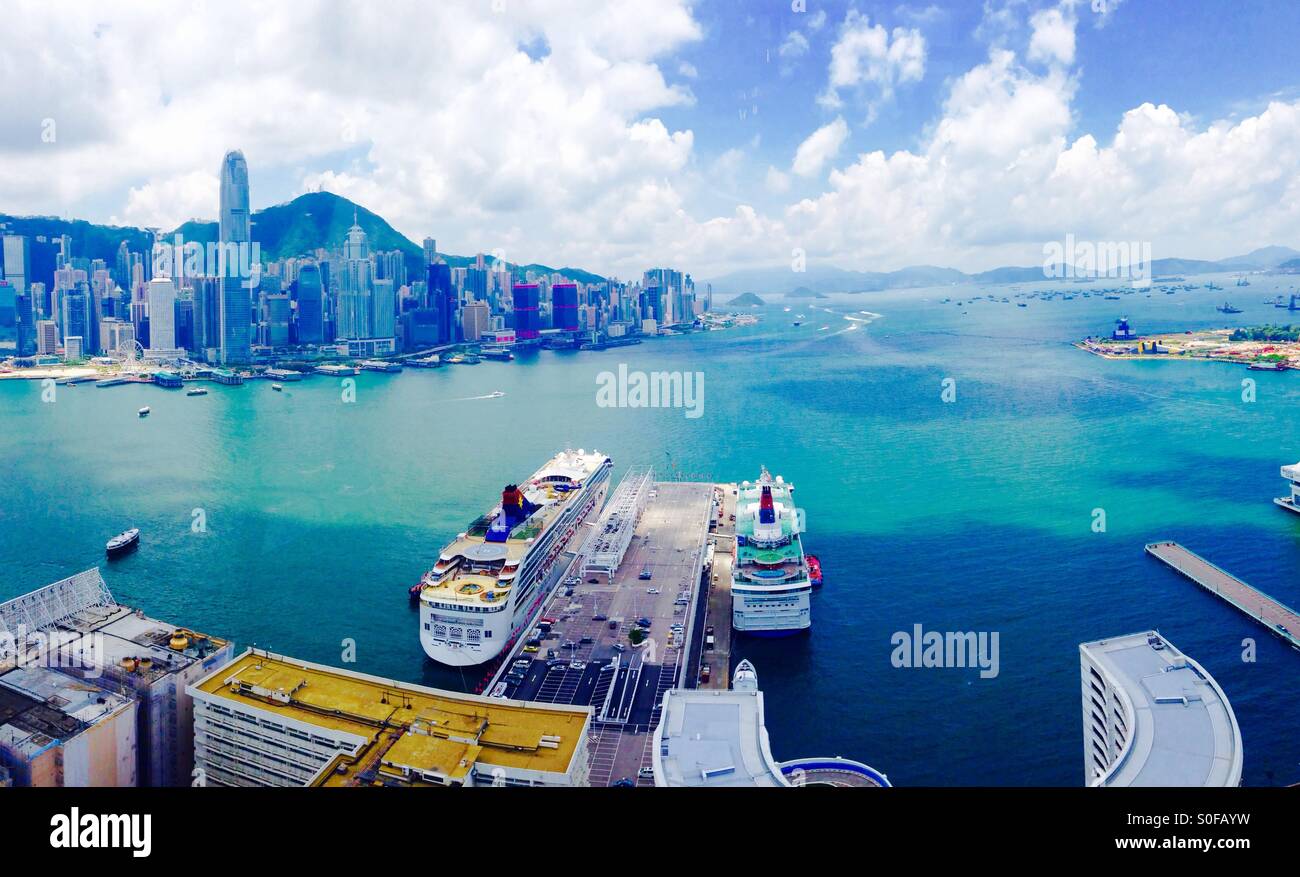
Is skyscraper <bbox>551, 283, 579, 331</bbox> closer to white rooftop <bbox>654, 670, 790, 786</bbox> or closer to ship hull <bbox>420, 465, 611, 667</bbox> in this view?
ship hull <bbox>420, 465, 611, 667</bbox>

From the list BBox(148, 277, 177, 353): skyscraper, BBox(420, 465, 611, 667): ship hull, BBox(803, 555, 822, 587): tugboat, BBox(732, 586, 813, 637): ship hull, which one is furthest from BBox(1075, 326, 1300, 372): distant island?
BBox(148, 277, 177, 353): skyscraper

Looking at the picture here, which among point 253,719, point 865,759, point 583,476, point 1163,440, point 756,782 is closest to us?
point 756,782

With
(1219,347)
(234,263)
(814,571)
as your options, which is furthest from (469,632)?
(234,263)

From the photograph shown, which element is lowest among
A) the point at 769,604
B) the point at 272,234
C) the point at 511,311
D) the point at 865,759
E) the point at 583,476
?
the point at 865,759

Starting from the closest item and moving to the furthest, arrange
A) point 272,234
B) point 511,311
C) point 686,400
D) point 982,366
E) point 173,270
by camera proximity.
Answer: point 686,400 < point 982,366 < point 173,270 < point 511,311 < point 272,234

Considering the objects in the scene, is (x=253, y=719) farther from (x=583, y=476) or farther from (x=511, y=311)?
(x=511, y=311)

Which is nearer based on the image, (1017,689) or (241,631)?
(1017,689)
